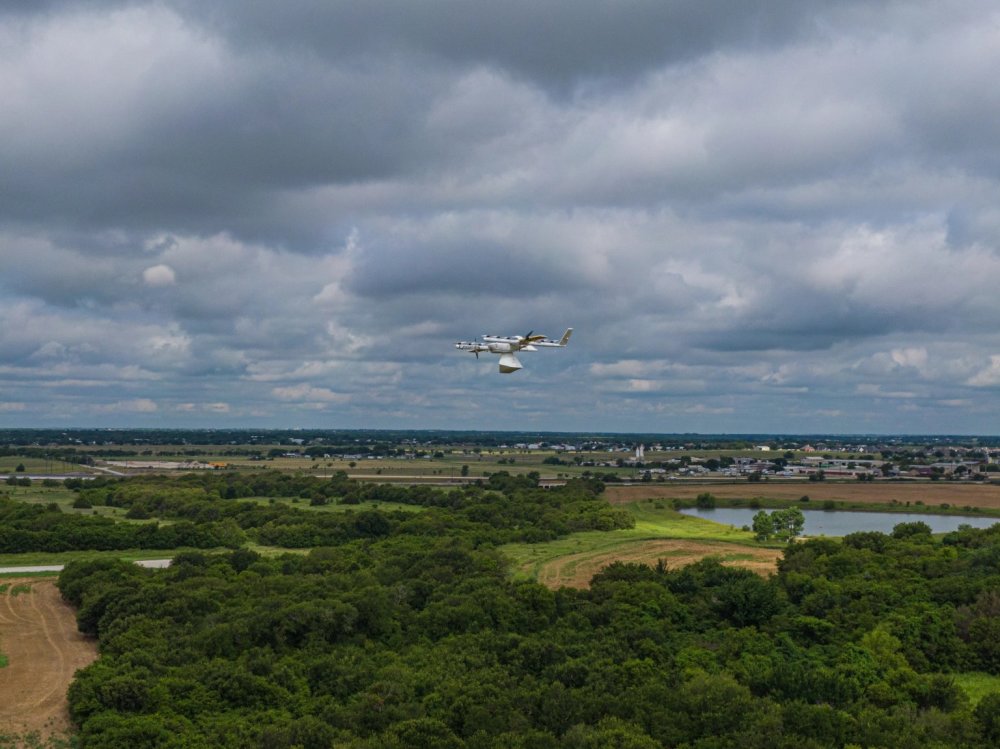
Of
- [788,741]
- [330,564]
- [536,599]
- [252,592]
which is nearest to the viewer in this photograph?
[788,741]

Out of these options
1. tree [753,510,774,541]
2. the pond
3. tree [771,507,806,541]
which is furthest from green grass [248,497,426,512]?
tree [771,507,806,541]

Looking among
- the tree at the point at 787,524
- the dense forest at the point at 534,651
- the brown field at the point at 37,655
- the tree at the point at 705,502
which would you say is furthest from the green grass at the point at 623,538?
the brown field at the point at 37,655

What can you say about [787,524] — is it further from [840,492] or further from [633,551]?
[840,492]

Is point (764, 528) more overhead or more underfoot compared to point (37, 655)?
more overhead

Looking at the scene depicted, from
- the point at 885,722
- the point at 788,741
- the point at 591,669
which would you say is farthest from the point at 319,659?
the point at 885,722

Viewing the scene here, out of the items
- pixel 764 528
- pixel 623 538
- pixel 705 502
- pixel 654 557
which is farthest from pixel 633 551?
pixel 705 502

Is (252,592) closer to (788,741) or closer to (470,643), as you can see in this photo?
(470,643)
